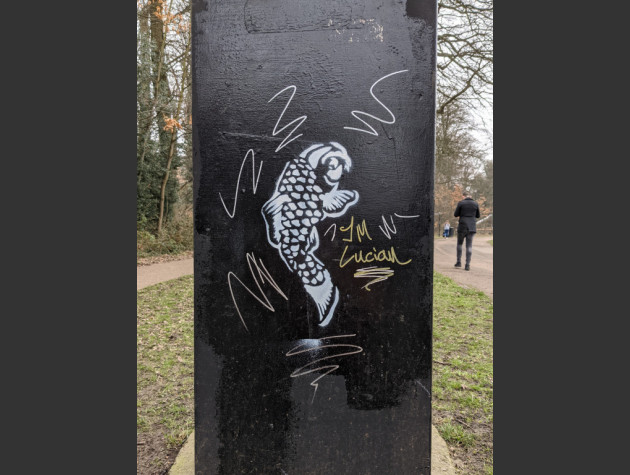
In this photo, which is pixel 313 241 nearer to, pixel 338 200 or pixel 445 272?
pixel 338 200

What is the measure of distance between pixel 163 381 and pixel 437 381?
2.91 meters

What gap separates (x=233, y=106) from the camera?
81.1 inches

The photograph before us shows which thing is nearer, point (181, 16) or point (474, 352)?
point (474, 352)

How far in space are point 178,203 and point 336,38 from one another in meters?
13.0

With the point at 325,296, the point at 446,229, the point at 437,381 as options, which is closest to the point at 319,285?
the point at 325,296

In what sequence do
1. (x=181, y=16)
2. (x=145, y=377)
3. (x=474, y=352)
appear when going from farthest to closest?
1. (x=181, y=16)
2. (x=474, y=352)
3. (x=145, y=377)

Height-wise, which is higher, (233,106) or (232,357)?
(233,106)

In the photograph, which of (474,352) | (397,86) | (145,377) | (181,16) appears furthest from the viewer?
(181,16)

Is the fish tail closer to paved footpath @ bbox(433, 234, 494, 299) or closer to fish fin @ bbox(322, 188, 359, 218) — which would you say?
fish fin @ bbox(322, 188, 359, 218)

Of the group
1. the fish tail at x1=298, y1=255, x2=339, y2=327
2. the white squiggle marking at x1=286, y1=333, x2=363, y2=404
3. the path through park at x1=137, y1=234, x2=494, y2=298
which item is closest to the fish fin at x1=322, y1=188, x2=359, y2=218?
the fish tail at x1=298, y1=255, x2=339, y2=327

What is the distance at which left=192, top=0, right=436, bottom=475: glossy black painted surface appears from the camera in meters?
2.01

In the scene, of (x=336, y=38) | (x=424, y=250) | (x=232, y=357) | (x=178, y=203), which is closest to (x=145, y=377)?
(x=232, y=357)

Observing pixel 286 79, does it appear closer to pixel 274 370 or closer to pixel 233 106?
pixel 233 106

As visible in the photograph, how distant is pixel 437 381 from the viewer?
374 cm
